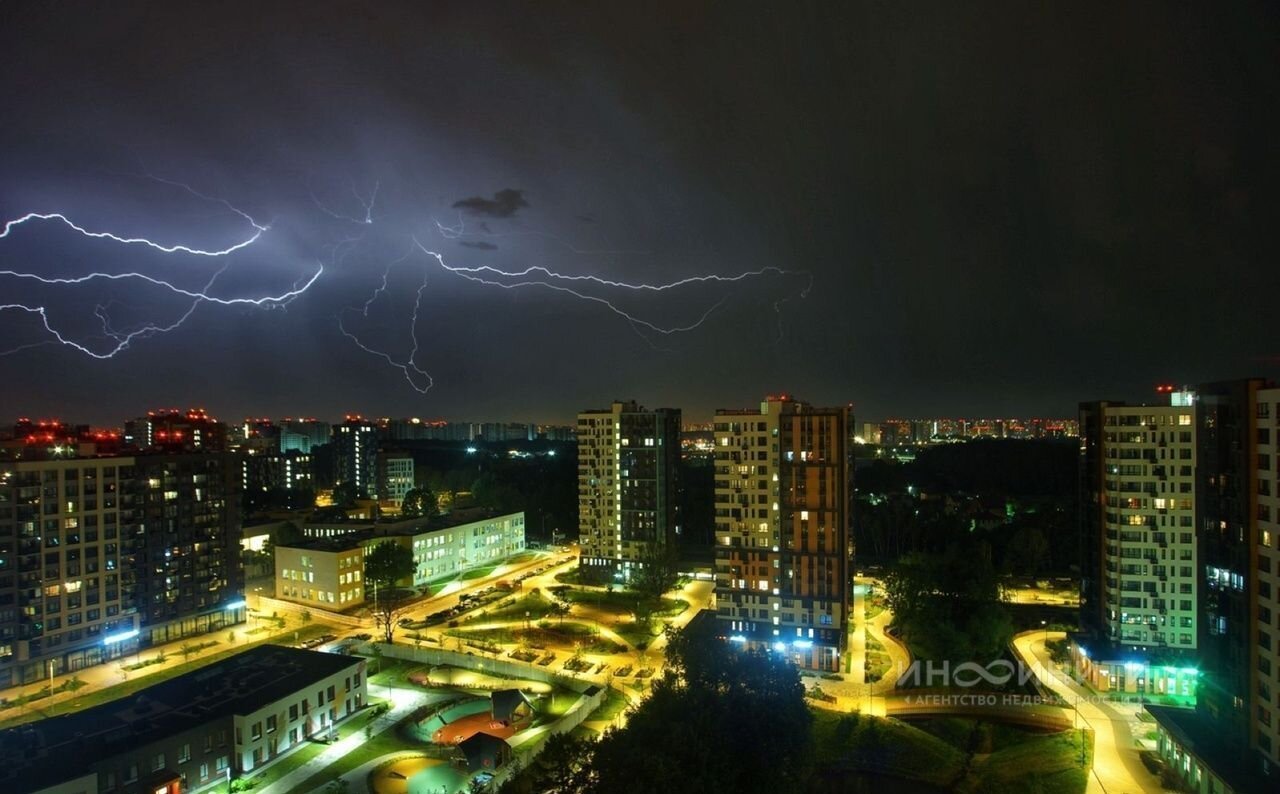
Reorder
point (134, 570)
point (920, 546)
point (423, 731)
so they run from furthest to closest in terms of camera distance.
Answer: point (920, 546) → point (134, 570) → point (423, 731)

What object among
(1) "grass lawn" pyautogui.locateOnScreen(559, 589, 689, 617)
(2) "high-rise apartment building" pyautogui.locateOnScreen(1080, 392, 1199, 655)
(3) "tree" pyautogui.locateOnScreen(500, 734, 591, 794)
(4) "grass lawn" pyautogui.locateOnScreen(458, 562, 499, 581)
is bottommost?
(4) "grass lawn" pyautogui.locateOnScreen(458, 562, 499, 581)

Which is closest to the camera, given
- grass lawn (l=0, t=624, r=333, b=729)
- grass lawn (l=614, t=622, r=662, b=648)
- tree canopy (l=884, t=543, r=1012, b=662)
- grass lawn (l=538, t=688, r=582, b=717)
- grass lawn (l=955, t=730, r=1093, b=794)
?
grass lawn (l=955, t=730, r=1093, b=794)

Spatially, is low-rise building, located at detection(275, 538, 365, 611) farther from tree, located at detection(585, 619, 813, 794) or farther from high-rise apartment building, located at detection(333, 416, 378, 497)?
high-rise apartment building, located at detection(333, 416, 378, 497)

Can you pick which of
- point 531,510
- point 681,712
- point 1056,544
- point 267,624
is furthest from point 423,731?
point 1056,544

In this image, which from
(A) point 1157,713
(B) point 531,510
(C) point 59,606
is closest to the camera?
(A) point 1157,713

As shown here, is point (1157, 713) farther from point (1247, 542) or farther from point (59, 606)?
point (59, 606)

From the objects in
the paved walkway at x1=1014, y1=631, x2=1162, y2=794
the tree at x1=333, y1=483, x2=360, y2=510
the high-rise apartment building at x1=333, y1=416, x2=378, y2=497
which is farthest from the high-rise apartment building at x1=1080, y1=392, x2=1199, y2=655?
the high-rise apartment building at x1=333, y1=416, x2=378, y2=497

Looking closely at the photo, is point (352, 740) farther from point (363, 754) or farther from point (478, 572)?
point (478, 572)

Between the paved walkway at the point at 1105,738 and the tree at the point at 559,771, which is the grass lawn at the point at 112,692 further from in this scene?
the paved walkway at the point at 1105,738
